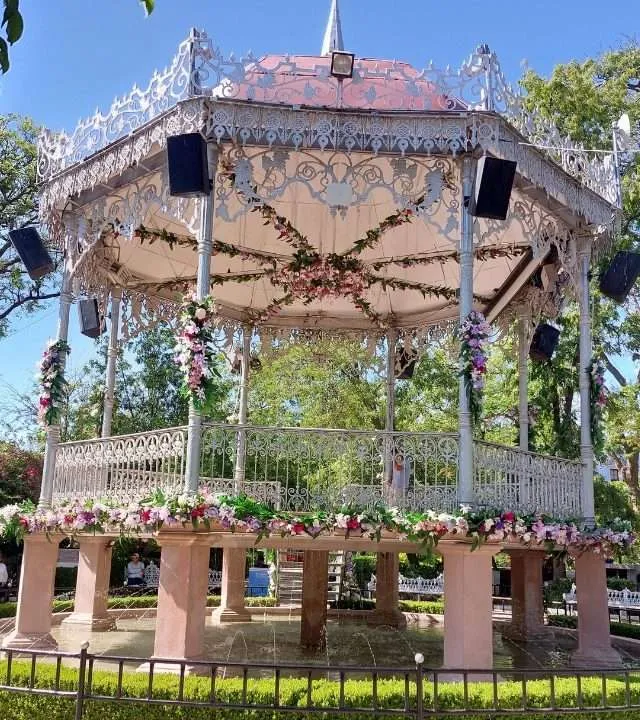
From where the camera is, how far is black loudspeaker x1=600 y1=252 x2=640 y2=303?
465 inches

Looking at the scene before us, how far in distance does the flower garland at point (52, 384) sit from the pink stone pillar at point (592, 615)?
7.42 metres

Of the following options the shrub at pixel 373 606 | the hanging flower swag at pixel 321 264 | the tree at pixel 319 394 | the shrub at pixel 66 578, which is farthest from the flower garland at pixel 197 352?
the shrub at pixel 66 578

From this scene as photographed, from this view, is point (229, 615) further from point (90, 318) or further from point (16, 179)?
point (16, 179)

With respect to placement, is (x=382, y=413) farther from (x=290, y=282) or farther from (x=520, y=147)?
(x=520, y=147)

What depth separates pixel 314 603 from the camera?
38.0ft

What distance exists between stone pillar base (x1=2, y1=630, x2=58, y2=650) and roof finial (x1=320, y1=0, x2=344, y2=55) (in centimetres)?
1007

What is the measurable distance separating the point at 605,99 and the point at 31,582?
56.8 ft

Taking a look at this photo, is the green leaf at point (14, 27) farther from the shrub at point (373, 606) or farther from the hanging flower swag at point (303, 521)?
the shrub at point (373, 606)

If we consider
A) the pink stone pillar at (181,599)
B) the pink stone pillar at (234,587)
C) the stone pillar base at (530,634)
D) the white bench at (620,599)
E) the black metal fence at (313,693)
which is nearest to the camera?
the black metal fence at (313,693)

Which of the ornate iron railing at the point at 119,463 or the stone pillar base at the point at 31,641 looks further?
the stone pillar base at the point at 31,641

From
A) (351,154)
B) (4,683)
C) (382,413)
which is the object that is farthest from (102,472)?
(382,413)

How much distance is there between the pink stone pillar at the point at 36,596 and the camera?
33.9 feet

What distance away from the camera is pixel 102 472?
10.5 meters

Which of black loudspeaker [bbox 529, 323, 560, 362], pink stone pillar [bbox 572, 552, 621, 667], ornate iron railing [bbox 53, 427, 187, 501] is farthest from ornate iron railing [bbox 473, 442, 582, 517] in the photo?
ornate iron railing [bbox 53, 427, 187, 501]
